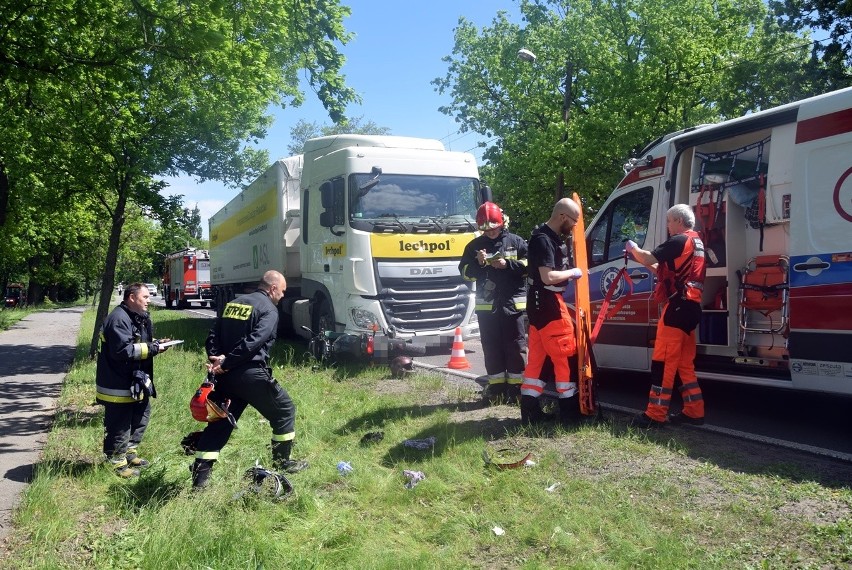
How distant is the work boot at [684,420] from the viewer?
5.85 meters

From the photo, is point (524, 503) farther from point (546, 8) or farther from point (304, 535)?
point (546, 8)

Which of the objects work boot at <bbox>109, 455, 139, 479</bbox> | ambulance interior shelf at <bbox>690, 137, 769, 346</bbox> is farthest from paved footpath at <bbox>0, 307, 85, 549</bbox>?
ambulance interior shelf at <bbox>690, 137, 769, 346</bbox>

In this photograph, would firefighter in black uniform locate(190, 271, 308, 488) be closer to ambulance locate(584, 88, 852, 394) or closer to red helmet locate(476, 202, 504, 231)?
red helmet locate(476, 202, 504, 231)

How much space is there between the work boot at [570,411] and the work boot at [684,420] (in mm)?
856

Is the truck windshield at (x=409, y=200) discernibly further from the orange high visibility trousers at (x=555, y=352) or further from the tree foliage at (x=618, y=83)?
the tree foliage at (x=618, y=83)

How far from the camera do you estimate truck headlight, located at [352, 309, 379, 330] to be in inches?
377

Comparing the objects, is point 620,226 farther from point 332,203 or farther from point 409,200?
point 332,203

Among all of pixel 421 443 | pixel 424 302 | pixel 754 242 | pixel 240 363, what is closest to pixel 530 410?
pixel 421 443

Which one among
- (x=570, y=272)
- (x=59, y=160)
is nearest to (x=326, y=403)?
(x=570, y=272)

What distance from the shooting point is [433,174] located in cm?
1038

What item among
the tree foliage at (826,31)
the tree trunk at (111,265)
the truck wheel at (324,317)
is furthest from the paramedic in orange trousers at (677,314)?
the tree foliage at (826,31)

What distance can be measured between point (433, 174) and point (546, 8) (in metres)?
22.5

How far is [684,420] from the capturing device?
5.91 m

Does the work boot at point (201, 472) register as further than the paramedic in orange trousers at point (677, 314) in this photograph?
No
